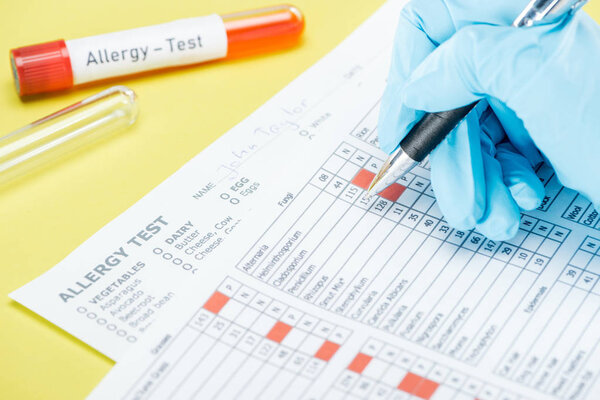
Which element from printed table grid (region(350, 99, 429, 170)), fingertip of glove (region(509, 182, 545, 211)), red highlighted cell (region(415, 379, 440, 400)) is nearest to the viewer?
red highlighted cell (region(415, 379, 440, 400))

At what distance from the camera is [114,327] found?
2.11 feet

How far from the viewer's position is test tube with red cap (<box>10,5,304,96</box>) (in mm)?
853

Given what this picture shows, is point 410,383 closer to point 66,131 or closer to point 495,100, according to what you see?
point 495,100

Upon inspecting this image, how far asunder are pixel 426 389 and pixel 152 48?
0.53 metres

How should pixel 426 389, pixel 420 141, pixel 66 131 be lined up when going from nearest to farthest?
pixel 426 389 → pixel 420 141 → pixel 66 131

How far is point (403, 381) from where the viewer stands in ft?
1.95

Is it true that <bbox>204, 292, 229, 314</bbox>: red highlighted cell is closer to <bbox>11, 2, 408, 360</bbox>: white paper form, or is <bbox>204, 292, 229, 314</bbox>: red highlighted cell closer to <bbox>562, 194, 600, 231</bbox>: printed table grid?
<bbox>11, 2, 408, 360</bbox>: white paper form

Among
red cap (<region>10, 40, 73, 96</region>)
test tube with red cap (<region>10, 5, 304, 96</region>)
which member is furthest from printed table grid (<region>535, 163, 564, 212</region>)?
red cap (<region>10, 40, 73, 96</region>)

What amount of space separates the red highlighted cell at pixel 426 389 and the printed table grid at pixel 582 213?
9.3 inches

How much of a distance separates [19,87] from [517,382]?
634 millimetres

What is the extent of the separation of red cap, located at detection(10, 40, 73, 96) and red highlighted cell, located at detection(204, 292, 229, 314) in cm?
37

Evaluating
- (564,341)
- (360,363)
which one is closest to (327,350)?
(360,363)

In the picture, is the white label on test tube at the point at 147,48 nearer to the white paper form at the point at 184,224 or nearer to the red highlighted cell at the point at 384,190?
the white paper form at the point at 184,224

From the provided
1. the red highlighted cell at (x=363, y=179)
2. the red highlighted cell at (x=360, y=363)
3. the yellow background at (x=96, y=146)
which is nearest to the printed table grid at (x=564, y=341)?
the red highlighted cell at (x=360, y=363)
